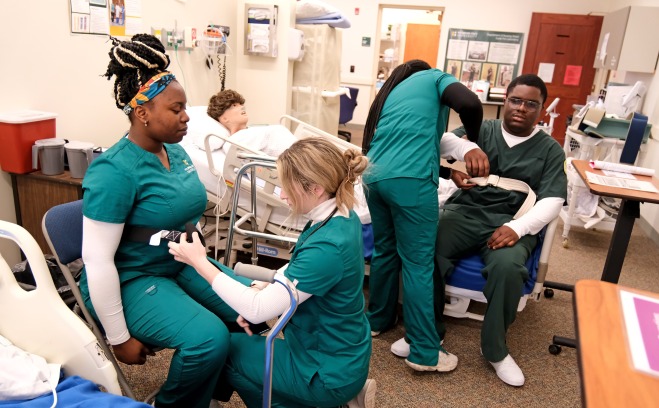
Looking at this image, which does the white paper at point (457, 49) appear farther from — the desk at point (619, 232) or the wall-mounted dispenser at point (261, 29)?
the desk at point (619, 232)

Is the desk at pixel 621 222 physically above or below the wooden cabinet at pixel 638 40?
below

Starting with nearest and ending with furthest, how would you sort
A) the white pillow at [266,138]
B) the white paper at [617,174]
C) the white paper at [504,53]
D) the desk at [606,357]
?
the desk at [606,357]
the white paper at [617,174]
the white pillow at [266,138]
the white paper at [504,53]

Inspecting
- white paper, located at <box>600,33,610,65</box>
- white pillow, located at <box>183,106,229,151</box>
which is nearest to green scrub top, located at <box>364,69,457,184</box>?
white pillow, located at <box>183,106,229,151</box>

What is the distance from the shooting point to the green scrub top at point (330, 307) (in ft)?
4.01

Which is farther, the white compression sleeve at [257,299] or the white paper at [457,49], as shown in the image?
the white paper at [457,49]

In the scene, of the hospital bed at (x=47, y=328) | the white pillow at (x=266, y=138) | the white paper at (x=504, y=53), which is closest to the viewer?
the hospital bed at (x=47, y=328)

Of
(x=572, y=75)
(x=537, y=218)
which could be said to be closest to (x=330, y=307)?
(x=537, y=218)

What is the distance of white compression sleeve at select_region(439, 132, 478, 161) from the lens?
2160 mm

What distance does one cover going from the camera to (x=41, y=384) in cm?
109

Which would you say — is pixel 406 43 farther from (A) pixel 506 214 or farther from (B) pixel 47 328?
(B) pixel 47 328

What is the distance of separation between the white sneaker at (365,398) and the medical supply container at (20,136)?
1812 millimetres

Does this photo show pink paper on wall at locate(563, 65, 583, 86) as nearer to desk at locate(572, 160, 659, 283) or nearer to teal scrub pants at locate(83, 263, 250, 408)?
desk at locate(572, 160, 659, 283)

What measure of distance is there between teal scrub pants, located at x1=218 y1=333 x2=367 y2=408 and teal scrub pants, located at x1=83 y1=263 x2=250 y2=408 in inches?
1.7

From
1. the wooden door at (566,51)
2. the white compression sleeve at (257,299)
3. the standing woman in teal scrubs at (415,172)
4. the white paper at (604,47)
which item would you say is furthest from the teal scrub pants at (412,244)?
the wooden door at (566,51)
